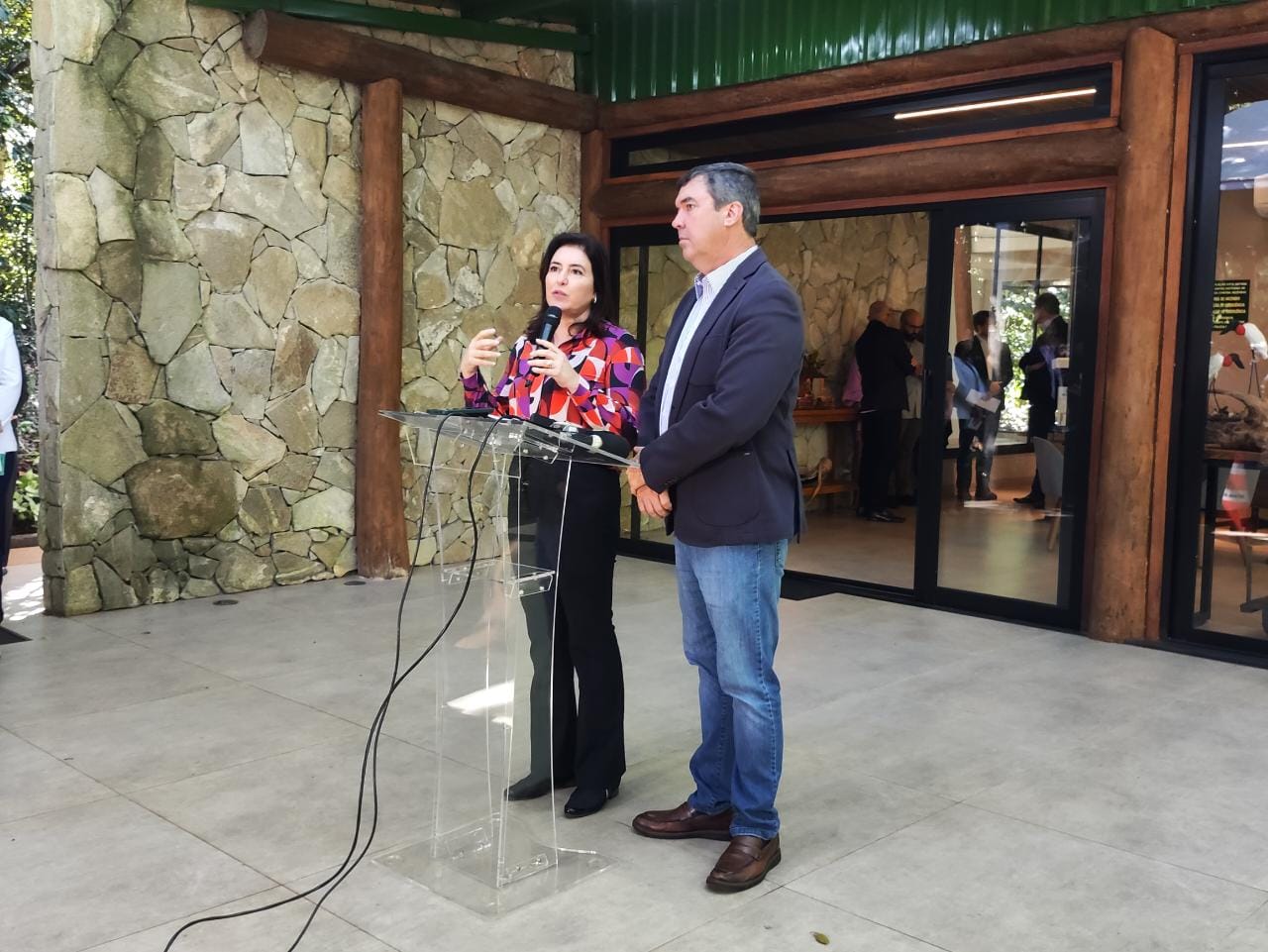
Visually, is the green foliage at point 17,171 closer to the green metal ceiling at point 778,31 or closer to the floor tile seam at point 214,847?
the green metal ceiling at point 778,31

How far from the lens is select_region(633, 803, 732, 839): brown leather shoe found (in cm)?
304

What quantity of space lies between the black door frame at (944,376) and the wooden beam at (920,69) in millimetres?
614

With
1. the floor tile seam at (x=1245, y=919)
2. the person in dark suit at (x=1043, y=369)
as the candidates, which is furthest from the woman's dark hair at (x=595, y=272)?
the person in dark suit at (x=1043, y=369)

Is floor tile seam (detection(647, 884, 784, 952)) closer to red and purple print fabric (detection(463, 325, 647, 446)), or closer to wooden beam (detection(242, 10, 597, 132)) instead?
red and purple print fabric (detection(463, 325, 647, 446))

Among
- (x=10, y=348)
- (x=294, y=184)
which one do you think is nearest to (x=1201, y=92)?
(x=294, y=184)

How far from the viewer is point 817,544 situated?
26.4 ft

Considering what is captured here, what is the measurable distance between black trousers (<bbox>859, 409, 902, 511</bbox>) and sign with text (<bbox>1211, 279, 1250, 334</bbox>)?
14.1 feet

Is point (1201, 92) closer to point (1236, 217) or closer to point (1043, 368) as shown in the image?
point (1236, 217)

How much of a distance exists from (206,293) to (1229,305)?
4.72 m

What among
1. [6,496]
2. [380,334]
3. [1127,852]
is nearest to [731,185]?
[1127,852]

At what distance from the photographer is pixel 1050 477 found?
5.62 m

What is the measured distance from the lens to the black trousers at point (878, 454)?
9406 millimetres

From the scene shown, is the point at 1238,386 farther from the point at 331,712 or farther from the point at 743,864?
the point at 331,712

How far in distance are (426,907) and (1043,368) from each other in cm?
408
